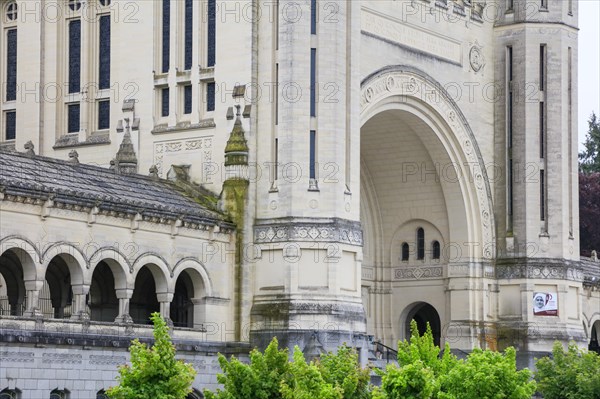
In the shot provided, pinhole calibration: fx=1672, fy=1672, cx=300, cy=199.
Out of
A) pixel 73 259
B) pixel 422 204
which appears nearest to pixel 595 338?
pixel 422 204

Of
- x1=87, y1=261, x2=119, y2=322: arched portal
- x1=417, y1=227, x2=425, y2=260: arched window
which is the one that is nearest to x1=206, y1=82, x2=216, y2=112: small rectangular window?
x1=87, y1=261, x2=119, y2=322: arched portal

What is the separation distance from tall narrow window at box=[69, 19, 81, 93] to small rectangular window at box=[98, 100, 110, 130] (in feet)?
4.80

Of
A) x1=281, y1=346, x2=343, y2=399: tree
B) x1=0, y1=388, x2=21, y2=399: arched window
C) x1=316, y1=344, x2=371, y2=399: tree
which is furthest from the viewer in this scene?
x1=0, y1=388, x2=21, y2=399: arched window

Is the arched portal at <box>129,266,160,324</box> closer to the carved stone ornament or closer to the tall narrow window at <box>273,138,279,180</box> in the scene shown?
the tall narrow window at <box>273,138,279,180</box>

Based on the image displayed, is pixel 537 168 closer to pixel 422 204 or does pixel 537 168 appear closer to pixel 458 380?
pixel 422 204

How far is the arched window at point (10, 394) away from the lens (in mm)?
48094

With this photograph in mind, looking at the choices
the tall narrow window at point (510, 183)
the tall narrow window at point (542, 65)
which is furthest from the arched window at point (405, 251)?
the tall narrow window at point (542, 65)

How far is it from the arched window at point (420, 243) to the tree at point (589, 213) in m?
31.0

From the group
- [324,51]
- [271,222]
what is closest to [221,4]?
[324,51]

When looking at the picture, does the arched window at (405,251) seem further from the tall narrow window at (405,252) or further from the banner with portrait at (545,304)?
the banner with portrait at (545,304)

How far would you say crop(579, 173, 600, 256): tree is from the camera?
336 feet

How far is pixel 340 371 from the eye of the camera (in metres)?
47.2

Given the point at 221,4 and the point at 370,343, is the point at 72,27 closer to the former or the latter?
the point at 221,4

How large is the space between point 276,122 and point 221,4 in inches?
204
